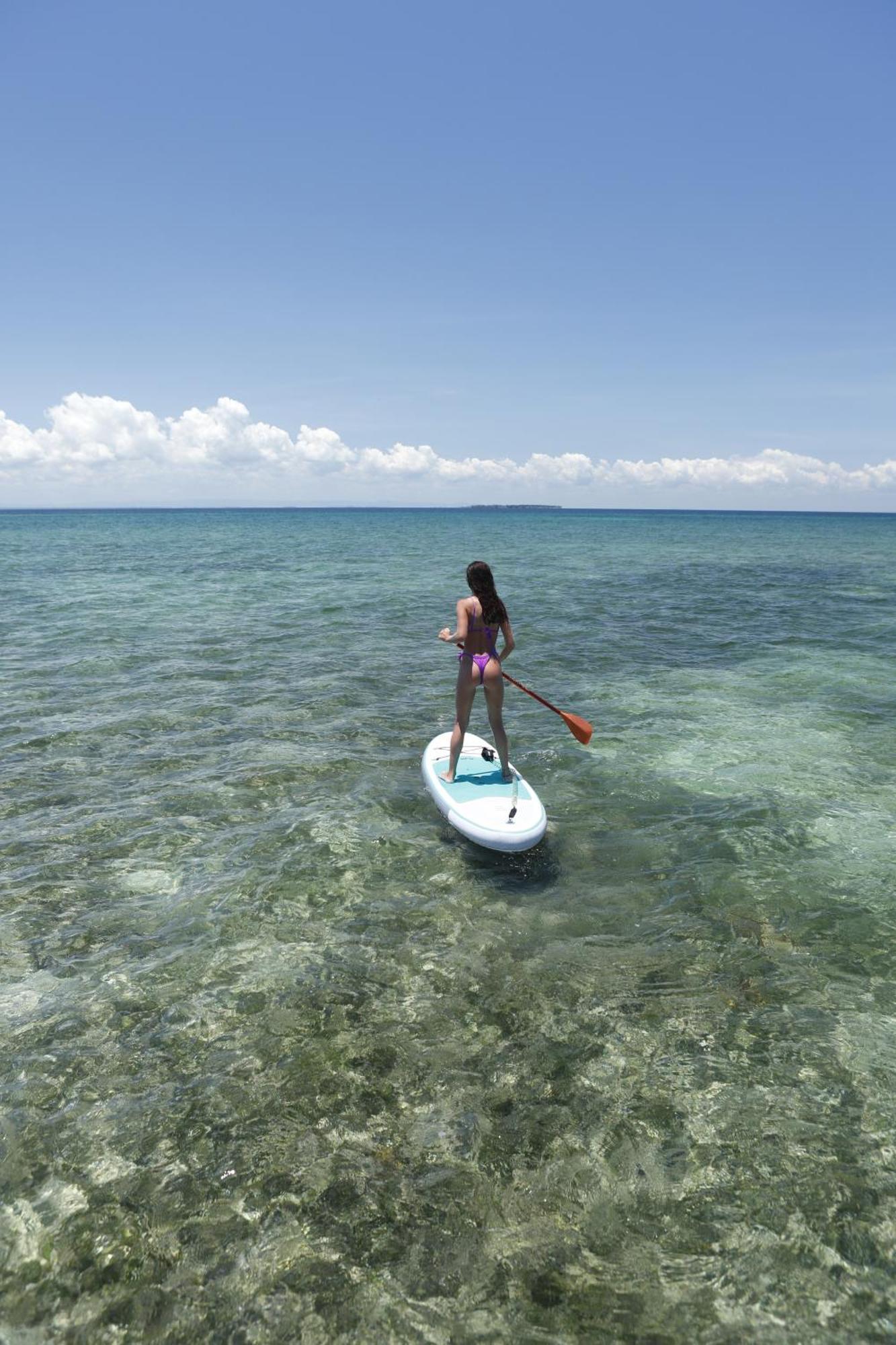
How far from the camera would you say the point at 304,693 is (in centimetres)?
1519

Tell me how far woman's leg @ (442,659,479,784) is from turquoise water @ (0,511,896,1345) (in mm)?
814

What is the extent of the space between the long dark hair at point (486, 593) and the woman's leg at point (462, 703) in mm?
657

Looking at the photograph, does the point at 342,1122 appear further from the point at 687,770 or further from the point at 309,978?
the point at 687,770

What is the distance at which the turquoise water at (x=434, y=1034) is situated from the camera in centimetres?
381

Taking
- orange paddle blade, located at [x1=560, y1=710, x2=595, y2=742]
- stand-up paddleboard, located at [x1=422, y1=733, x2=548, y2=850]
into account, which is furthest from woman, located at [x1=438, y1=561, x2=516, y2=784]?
orange paddle blade, located at [x1=560, y1=710, x2=595, y2=742]

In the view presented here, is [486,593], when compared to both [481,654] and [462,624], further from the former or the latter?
[481,654]

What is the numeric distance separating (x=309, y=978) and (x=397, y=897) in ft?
4.98

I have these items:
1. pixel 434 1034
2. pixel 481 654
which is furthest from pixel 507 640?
pixel 434 1034

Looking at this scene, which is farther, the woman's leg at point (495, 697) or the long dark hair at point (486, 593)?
the woman's leg at point (495, 697)

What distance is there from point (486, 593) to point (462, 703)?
156 centimetres

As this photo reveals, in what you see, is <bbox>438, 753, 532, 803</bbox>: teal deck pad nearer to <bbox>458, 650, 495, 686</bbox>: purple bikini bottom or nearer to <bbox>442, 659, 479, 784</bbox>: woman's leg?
<bbox>442, 659, 479, 784</bbox>: woman's leg

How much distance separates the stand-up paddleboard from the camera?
26.3 ft

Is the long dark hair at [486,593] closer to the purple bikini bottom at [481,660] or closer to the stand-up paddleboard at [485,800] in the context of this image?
the purple bikini bottom at [481,660]

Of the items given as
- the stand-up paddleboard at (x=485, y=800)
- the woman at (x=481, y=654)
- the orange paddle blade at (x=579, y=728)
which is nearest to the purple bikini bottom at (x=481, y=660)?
the woman at (x=481, y=654)
